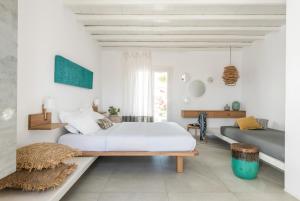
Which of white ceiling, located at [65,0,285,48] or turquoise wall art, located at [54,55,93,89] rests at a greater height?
white ceiling, located at [65,0,285,48]

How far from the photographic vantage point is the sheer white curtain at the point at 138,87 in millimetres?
5715

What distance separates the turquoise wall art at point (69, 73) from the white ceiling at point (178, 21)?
0.90 meters

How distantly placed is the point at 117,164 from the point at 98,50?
332cm

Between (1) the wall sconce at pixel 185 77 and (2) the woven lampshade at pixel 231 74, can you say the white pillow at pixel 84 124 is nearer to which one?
(1) the wall sconce at pixel 185 77

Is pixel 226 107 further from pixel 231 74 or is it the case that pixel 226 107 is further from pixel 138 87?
pixel 138 87

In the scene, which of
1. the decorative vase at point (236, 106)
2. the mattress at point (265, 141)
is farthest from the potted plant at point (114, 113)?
the decorative vase at point (236, 106)

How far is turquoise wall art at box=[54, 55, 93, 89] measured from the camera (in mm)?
2881

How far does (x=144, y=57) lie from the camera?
5.73 m

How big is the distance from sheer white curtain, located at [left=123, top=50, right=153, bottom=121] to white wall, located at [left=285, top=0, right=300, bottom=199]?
12.3 ft

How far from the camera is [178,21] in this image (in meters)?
3.75

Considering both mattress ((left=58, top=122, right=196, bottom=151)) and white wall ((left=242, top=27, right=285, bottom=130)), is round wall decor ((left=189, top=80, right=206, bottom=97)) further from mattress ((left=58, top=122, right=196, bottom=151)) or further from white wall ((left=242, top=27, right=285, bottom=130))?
mattress ((left=58, top=122, right=196, bottom=151))

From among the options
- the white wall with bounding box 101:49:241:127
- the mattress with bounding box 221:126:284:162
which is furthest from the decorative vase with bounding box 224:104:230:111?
the mattress with bounding box 221:126:284:162

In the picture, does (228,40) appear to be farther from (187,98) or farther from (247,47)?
(187,98)

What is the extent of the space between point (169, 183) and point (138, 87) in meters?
3.53
